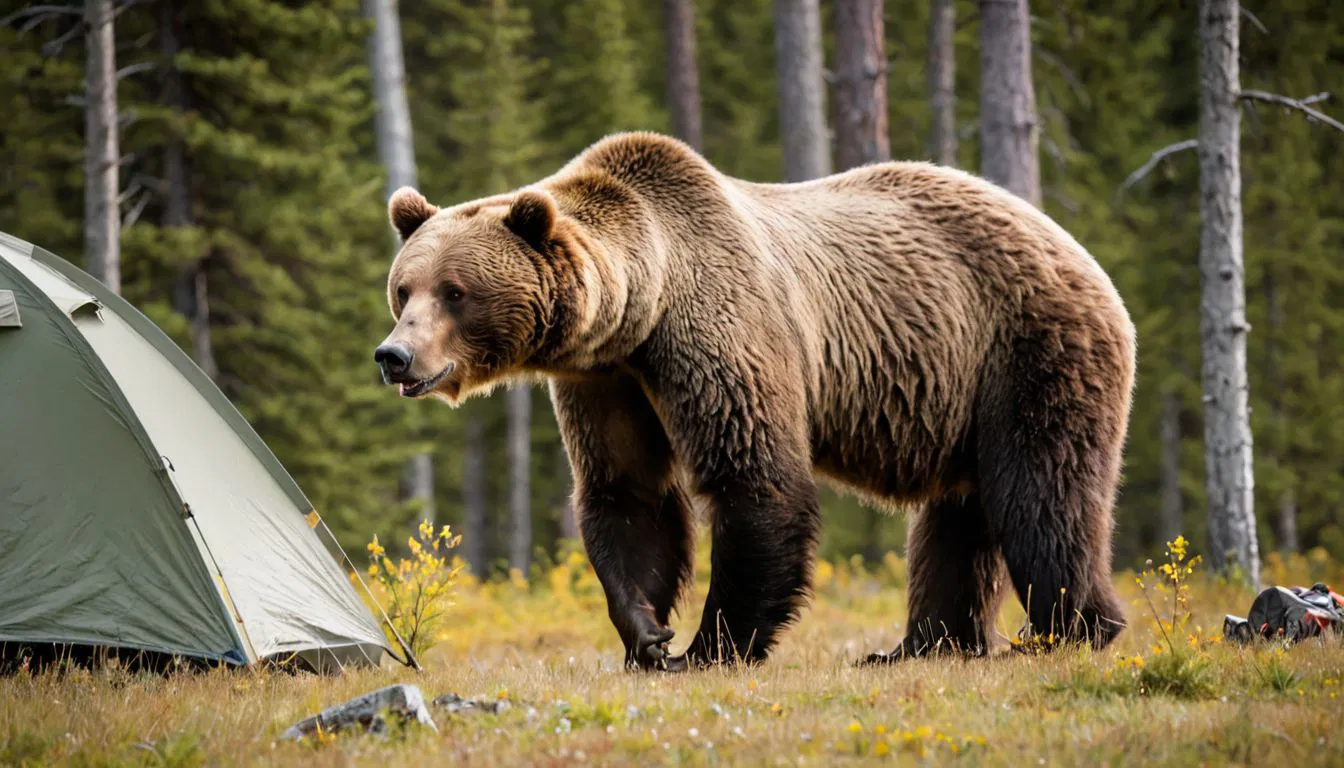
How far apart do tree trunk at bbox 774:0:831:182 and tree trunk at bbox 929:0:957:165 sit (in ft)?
15.7

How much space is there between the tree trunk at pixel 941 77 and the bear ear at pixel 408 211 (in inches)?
588

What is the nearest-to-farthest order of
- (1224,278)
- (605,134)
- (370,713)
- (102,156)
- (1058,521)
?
(370,713) → (1058,521) → (1224,278) → (102,156) → (605,134)

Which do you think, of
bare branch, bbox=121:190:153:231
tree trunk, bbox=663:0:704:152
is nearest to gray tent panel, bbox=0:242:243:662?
bare branch, bbox=121:190:153:231

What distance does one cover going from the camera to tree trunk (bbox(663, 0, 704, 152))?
21.2 meters

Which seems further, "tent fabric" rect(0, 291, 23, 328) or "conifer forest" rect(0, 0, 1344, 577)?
"conifer forest" rect(0, 0, 1344, 577)

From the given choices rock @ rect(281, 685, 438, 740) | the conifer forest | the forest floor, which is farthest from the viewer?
the conifer forest

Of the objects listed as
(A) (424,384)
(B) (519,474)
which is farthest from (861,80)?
(B) (519,474)

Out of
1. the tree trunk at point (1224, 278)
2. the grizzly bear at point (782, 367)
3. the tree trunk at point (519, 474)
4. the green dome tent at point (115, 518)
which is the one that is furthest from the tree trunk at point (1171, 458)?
the green dome tent at point (115, 518)

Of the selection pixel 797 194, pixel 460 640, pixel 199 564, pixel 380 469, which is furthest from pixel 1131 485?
pixel 199 564

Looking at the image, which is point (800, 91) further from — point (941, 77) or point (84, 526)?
point (84, 526)

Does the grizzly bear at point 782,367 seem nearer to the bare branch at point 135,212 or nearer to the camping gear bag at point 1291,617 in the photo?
the camping gear bag at point 1291,617

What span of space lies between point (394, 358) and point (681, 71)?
16420mm

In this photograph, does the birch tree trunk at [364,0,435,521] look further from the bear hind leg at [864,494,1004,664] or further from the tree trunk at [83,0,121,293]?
the bear hind leg at [864,494,1004,664]

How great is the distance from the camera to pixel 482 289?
20.1 ft
